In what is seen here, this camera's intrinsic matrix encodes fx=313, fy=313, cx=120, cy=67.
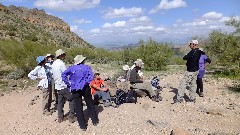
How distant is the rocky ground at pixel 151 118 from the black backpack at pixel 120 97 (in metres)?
0.24

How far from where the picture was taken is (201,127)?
25.0 feet

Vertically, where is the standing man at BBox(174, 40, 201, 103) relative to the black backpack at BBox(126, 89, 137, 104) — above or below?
above

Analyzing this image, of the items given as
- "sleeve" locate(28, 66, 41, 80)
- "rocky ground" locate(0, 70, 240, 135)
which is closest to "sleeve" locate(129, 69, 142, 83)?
"rocky ground" locate(0, 70, 240, 135)

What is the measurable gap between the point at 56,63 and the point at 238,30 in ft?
32.0

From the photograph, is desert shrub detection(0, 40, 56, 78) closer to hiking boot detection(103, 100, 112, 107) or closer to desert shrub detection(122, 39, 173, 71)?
desert shrub detection(122, 39, 173, 71)

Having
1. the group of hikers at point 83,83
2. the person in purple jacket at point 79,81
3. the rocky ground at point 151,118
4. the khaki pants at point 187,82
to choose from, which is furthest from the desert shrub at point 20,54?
the khaki pants at point 187,82

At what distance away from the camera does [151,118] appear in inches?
326

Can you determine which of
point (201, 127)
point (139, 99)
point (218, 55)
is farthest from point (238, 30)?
point (201, 127)

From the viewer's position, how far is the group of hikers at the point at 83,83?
7566 mm

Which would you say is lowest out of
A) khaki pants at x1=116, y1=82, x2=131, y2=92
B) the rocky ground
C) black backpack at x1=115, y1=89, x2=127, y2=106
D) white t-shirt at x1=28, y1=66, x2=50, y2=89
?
the rocky ground

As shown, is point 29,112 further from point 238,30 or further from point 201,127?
point 238,30

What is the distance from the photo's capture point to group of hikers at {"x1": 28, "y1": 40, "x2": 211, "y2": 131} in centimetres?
757

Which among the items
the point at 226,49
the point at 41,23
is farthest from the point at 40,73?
the point at 41,23

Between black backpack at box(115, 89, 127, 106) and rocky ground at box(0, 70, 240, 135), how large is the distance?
245 millimetres
